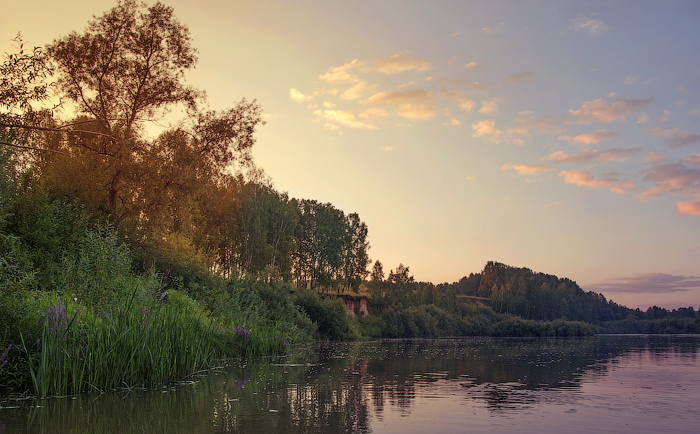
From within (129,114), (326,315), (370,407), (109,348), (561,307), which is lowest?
(561,307)

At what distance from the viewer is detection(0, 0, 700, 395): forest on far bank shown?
31.0 feet

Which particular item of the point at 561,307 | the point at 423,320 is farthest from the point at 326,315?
the point at 561,307

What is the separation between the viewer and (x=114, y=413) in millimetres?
7293

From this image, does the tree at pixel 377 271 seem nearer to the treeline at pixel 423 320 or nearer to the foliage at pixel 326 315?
the treeline at pixel 423 320

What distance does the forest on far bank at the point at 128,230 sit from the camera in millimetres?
9453

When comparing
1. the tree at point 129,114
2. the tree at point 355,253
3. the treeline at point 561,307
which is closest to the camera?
the tree at point 129,114

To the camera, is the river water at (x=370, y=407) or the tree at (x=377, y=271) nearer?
the river water at (x=370, y=407)

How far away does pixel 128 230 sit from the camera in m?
27.3

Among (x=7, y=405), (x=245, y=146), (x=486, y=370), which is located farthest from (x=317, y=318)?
(x=7, y=405)

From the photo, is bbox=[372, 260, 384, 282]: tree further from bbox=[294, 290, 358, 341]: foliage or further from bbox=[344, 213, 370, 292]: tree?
bbox=[294, 290, 358, 341]: foliage

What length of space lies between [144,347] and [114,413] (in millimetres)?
2966

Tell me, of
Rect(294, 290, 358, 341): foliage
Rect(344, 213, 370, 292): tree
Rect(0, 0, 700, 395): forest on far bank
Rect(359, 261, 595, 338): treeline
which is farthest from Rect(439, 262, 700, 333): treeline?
Rect(0, 0, 700, 395): forest on far bank

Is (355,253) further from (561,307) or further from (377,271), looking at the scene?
(561,307)

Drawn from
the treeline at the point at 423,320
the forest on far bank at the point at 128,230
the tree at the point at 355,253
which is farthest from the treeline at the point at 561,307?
the forest on far bank at the point at 128,230
